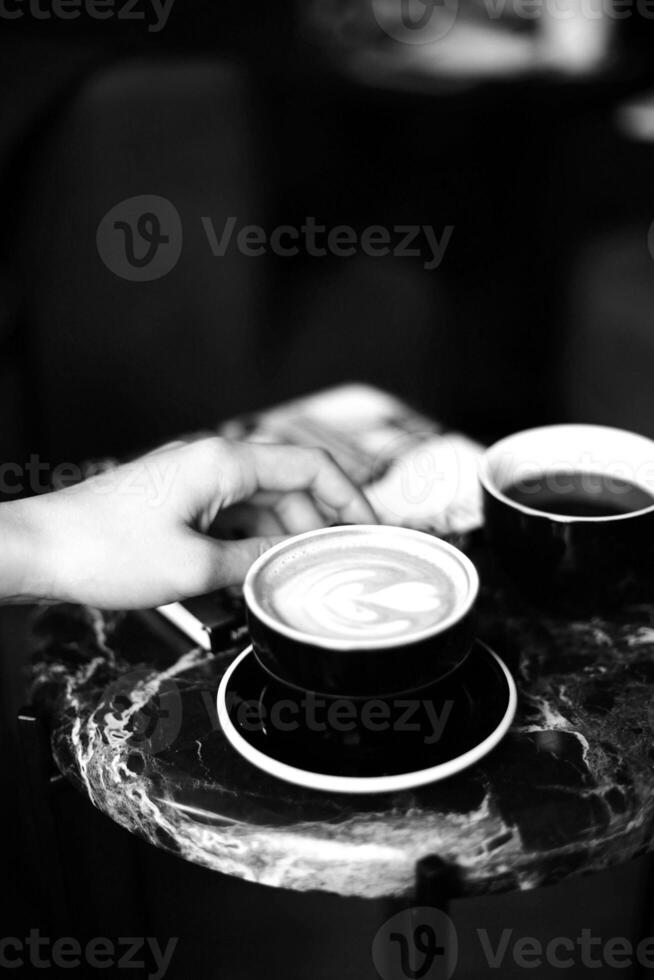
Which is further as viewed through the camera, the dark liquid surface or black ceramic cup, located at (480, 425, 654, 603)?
the dark liquid surface

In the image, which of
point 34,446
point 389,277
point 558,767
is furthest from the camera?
point 389,277

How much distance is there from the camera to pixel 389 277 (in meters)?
2.74

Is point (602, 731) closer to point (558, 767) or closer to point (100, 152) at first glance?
point (558, 767)

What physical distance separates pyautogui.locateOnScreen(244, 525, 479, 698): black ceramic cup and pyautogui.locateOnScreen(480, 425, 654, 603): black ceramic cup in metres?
0.11

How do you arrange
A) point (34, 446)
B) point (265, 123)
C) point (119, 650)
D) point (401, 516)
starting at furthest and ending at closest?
point (265, 123) → point (34, 446) → point (401, 516) → point (119, 650)

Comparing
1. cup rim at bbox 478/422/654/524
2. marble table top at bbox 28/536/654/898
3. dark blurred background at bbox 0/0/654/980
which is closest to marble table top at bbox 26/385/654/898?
marble table top at bbox 28/536/654/898

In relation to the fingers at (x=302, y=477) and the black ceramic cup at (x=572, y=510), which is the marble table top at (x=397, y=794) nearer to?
the black ceramic cup at (x=572, y=510)

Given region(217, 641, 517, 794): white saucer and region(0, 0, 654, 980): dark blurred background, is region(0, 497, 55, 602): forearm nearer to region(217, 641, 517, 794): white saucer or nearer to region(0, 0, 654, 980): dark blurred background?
region(217, 641, 517, 794): white saucer

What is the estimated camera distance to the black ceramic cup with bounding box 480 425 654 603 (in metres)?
0.83

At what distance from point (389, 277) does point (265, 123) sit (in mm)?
539

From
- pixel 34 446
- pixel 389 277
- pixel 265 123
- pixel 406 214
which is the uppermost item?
pixel 265 123

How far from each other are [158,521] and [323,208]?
1.99 meters

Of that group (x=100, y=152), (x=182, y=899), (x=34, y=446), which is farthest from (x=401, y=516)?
(x=100, y=152)

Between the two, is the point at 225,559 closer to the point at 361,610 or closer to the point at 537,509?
the point at 361,610
